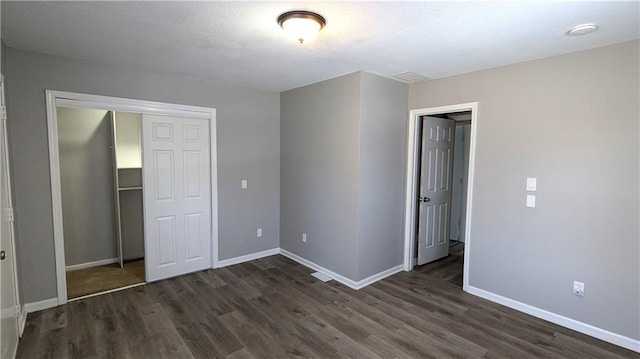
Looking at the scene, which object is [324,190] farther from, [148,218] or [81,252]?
[81,252]

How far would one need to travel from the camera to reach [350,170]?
11.7ft

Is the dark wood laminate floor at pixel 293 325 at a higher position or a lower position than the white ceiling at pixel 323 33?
lower

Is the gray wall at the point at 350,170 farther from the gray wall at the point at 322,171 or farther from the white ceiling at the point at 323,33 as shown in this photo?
the white ceiling at the point at 323,33

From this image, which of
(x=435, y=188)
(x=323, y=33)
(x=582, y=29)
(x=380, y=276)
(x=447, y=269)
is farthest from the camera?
(x=435, y=188)

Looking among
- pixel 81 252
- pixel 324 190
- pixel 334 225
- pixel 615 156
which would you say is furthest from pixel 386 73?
pixel 81 252

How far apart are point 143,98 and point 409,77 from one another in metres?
2.99

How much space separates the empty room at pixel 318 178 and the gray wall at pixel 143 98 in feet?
0.07

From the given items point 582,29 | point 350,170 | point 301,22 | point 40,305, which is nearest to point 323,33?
point 301,22

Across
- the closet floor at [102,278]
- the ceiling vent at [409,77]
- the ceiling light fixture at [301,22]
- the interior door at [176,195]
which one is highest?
the ceiling vent at [409,77]

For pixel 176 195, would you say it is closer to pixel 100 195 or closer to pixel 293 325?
pixel 100 195

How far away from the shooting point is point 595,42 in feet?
8.10

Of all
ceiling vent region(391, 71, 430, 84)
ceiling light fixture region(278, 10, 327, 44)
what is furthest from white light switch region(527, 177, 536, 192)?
ceiling light fixture region(278, 10, 327, 44)

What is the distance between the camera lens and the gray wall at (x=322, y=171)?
3.58m

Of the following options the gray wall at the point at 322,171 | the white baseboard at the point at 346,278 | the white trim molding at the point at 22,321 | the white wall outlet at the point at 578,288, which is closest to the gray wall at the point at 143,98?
the white trim molding at the point at 22,321
